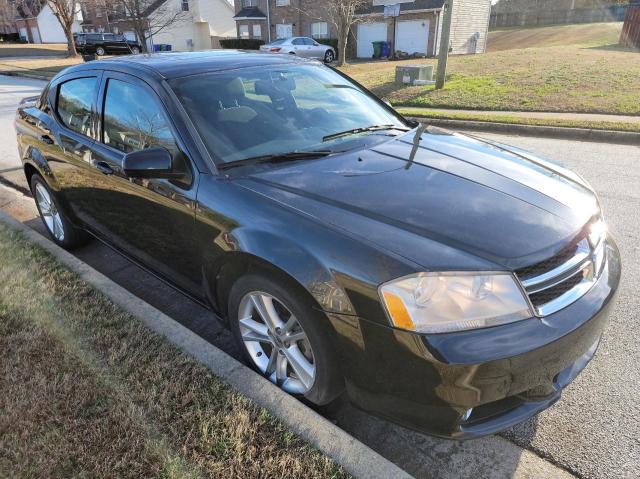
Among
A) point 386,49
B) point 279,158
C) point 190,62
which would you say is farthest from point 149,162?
point 386,49

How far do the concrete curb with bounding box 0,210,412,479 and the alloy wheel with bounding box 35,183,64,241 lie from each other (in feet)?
4.12

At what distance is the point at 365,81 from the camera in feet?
51.4

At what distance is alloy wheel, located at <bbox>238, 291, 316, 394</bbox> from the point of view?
2.26 meters

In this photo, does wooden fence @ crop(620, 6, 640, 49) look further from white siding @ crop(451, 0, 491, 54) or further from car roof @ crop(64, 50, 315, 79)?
car roof @ crop(64, 50, 315, 79)

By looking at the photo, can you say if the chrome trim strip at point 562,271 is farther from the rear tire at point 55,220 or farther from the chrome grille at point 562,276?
the rear tire at point 55,220

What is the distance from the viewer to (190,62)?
3125 millimetres

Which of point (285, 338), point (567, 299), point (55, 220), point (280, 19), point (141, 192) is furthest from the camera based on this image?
point (280, 19)

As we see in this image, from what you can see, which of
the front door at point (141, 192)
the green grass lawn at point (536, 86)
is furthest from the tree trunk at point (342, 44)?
the front door at point (141, 192)

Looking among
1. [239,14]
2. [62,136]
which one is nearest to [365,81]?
[62,136]

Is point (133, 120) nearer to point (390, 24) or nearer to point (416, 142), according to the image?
point (416, 142)

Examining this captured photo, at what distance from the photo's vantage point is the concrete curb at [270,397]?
1.88 metres

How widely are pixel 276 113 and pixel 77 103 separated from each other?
1.78 meters

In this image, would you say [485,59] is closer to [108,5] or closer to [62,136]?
[62,136]

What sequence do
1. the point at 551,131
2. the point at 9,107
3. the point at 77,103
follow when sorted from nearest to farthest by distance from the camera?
the point at 77,103 < the point at 551,131 < the point at 9,107
